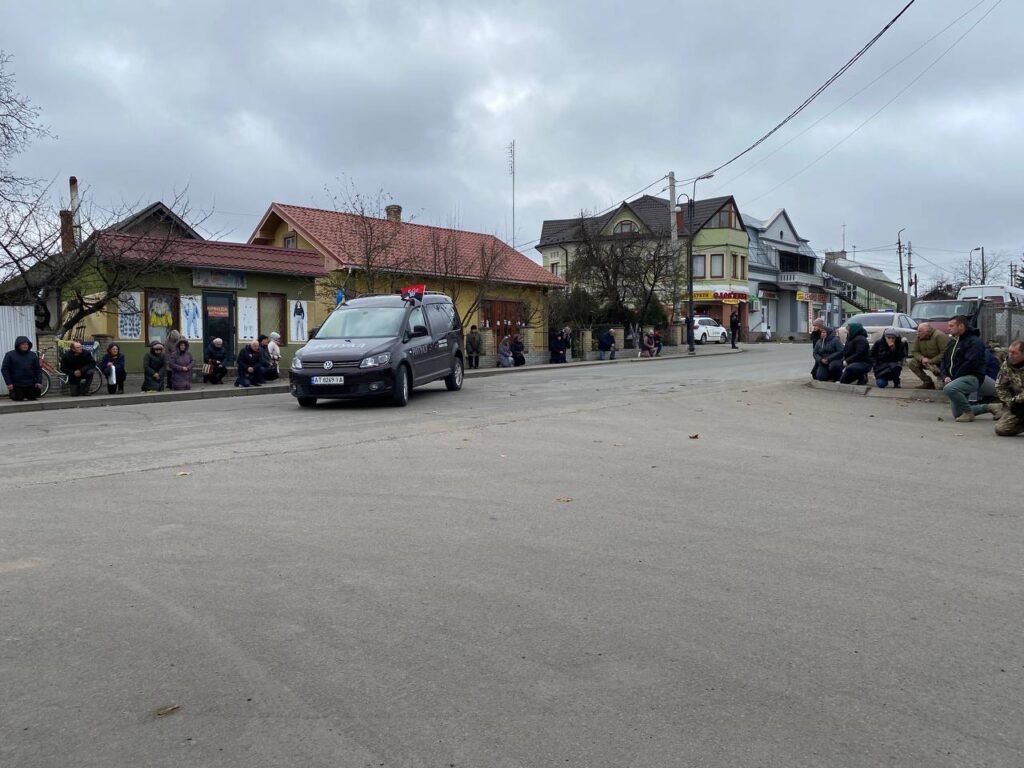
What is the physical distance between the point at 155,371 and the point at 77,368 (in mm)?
1711

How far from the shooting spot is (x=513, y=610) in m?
4.34

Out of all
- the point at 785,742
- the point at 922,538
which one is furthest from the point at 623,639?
the point at 922,538

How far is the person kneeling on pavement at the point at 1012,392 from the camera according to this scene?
10492 millimetres

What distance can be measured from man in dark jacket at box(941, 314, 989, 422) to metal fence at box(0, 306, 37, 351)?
18.0 meters

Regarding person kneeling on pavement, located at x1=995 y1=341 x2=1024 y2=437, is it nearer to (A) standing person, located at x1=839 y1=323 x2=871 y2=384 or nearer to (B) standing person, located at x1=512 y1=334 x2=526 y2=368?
(A) standing person, located at x1=839 y1=323 x2=871 y2=384

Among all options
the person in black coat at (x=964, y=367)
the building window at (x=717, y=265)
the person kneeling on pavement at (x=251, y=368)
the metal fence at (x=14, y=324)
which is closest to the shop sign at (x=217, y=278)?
the person kneeling on pavement at (x=251, y=368)

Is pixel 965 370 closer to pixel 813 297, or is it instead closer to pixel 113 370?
pixel 113 370

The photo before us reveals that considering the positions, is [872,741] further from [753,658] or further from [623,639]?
[623,639]

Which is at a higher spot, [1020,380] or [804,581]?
[1020,380]

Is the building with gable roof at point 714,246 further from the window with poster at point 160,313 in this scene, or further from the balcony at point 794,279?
the window with poster at point 160,313

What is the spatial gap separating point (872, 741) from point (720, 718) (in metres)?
0.53

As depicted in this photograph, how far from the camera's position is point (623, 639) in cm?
396

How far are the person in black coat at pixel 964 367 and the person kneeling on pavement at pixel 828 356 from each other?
463cm

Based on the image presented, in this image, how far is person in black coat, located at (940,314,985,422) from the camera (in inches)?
482
